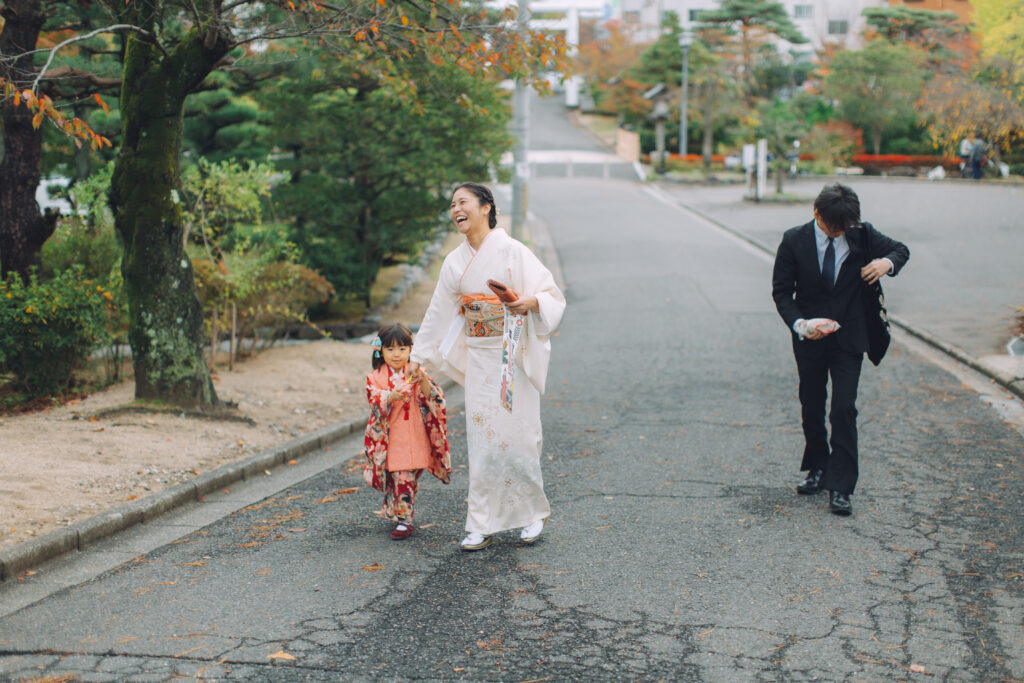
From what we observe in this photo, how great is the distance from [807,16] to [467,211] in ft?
215

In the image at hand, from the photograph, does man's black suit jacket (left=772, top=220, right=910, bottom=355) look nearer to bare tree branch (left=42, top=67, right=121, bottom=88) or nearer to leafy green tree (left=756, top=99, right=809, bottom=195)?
bare tree branch (left=42, top=67, right=121, bottom=88)

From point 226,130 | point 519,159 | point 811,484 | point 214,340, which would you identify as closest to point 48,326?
point 214,340

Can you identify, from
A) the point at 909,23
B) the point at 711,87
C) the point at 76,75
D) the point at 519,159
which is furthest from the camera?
the point at 909,23

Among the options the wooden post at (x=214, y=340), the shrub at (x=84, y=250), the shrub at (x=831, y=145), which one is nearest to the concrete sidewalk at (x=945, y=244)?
the shrub at (x=831, y=145)

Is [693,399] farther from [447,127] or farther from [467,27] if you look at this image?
[447,127]

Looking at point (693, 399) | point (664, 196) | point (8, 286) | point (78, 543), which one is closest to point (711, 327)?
point (693, 399)

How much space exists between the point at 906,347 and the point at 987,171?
93.1 ft

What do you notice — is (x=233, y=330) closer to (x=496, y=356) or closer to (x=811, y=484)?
(x=496, y=356)

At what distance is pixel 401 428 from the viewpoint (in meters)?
5.39

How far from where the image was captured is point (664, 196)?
1373 inches

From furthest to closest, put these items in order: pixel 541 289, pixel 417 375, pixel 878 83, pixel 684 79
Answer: pixel 684 79 < pixel 878 83 < pixel 417 375 < pixel 541 289

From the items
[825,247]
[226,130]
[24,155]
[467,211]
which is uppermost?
[226,130]

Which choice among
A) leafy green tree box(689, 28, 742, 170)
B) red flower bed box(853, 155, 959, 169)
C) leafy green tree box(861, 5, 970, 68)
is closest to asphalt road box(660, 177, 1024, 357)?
red flower bed box(853, 155, 959, 169)

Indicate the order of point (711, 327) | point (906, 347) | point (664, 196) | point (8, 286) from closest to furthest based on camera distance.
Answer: point (8, 286)
point (906, 347)
point (711, 327)
point (664, 196)
